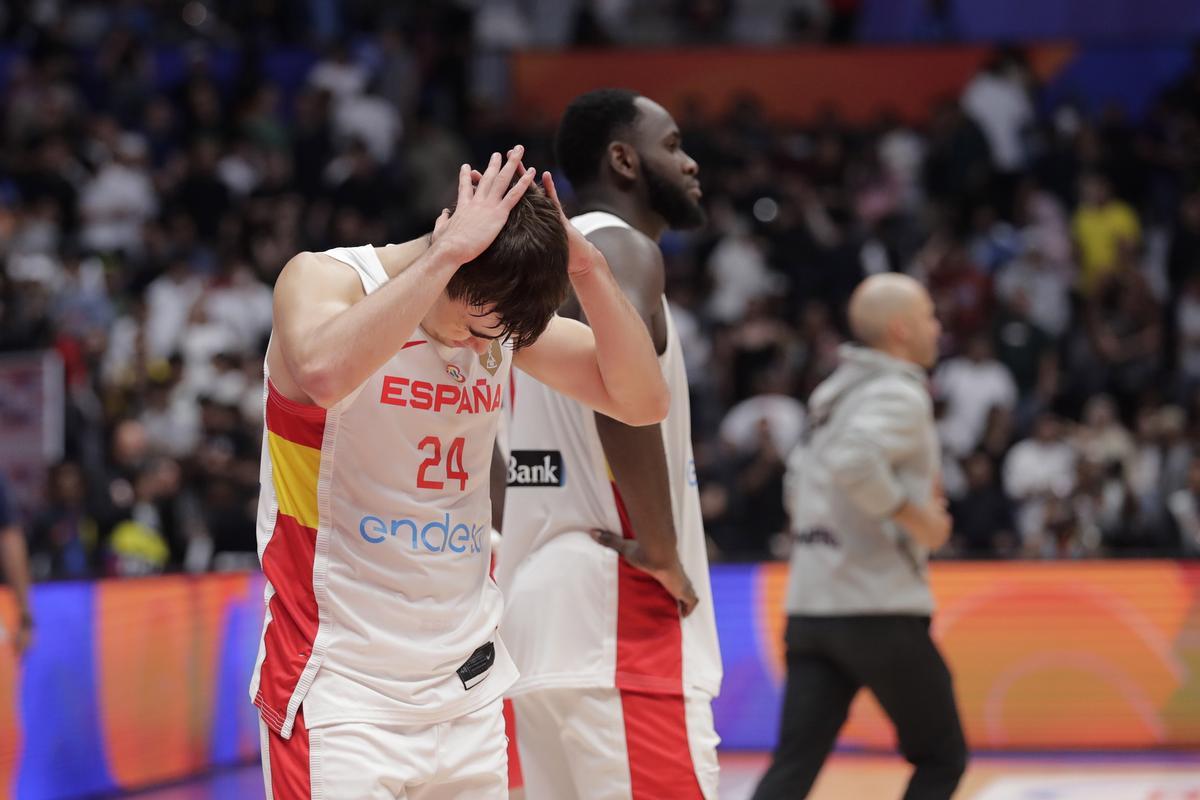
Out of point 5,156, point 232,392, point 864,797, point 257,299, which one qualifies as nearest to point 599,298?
point 864,797

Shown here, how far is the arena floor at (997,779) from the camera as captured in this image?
7961 mm

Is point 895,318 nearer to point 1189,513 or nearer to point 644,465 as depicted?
point 644,465

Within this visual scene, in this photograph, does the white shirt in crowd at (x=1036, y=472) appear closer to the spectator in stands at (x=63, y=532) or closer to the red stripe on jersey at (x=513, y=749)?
the spectator in stands at (x=63, y=532)

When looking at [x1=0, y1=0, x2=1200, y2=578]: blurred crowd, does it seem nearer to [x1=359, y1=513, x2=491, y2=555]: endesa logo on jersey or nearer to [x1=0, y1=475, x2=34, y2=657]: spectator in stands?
[x1=0, y1=475, x2=34, y2=657]: spectator in stands

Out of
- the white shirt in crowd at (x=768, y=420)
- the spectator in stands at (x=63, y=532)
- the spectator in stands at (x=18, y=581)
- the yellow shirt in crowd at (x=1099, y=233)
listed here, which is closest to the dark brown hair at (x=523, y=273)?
the spectator in stands at (x=18, y=581)

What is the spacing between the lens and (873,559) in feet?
18.4

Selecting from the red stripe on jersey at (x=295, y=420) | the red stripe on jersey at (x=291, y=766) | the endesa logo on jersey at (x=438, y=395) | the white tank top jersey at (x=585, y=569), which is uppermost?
the endesa logo on jersey at (x=438, y=395)

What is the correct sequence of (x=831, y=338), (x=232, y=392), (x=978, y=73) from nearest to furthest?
(x=232, y=392), (x=831, y=338), (x=978, y=73)

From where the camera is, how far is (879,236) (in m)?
14.8

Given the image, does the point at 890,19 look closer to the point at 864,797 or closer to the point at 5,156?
the point at 5,156

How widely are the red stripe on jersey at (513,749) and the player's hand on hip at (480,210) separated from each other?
1449 millimetres

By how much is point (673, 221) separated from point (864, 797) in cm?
465

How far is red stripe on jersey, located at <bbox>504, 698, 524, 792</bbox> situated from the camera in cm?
401

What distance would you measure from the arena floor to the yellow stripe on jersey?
5.09 metres
